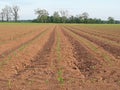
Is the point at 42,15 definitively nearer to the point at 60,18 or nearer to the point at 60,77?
the point at 60,18

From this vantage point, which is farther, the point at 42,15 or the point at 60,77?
the point at 42,15

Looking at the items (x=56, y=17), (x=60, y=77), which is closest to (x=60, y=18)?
(x=56, y=17)

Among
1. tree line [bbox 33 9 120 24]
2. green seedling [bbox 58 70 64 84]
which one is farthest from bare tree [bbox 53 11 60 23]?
green seedling [bbox 58 70 64 84]

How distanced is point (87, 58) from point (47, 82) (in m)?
5.08

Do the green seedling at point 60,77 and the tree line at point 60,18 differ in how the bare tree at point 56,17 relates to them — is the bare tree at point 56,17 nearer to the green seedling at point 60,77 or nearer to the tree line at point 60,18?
the tree line at point 60,18

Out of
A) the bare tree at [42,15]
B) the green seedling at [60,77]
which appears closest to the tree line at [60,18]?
the bare tree at [42,15]

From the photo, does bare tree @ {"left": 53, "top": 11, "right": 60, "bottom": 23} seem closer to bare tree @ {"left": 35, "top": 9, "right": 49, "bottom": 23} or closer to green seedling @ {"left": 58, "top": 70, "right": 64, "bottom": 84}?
bare tree @ {"left": 35, "top": 9, "right": 49, "bottom": 23}

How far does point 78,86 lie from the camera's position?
8.09 meters

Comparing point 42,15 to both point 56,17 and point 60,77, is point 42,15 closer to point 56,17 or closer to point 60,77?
point 56,17

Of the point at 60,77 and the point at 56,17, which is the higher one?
the point at 60,77

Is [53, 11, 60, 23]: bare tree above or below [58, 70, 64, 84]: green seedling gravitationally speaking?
below

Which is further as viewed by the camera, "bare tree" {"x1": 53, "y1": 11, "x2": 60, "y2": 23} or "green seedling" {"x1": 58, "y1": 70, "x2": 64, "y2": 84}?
"bare tree" {"x1": 53, "y1": 11, "x2": 60, "y2": 23}

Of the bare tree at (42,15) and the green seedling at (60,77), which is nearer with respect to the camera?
the green seedling at (60,77)

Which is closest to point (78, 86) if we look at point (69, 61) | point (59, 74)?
point (59, 74)
